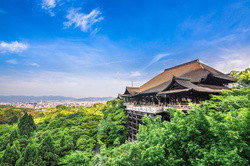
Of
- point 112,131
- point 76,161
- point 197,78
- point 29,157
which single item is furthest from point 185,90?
point 29,157

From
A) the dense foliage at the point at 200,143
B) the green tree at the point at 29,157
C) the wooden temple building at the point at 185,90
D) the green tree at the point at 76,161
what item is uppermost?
the wooden temple building at the point at 185,90

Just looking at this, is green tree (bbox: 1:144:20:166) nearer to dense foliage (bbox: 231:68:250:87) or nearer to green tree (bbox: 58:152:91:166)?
green tree (bbox: 58:152:91:166)

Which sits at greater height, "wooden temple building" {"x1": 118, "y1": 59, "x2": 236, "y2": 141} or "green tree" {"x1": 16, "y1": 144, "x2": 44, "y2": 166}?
"wooden temple building" {"x1": 118, "y1": 59, "x2": 236, "y2": 141}

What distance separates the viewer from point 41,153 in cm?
1421

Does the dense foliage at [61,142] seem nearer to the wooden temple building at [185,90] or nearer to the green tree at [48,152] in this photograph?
Answer: the green tree at [48,152]

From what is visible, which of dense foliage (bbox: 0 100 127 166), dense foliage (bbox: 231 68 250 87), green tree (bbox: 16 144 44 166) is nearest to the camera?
green tree (bbox: 16 144 44 166)

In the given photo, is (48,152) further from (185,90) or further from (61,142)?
(185,90)

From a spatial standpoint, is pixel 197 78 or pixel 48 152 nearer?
pixel 48 152

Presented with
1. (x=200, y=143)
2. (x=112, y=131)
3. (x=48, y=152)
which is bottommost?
(x=48, y=152)

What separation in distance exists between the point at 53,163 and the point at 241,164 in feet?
58.5

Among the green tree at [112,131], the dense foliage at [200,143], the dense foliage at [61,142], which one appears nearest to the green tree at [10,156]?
the dense foliage at [61,142]

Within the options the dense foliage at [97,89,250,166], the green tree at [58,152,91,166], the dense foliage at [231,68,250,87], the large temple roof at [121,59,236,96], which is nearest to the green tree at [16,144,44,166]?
the green tree at [58,152,91,166]

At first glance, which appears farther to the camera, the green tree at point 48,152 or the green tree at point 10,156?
the green tree at point 48,152

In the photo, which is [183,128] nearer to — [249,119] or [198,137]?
[198,137]
